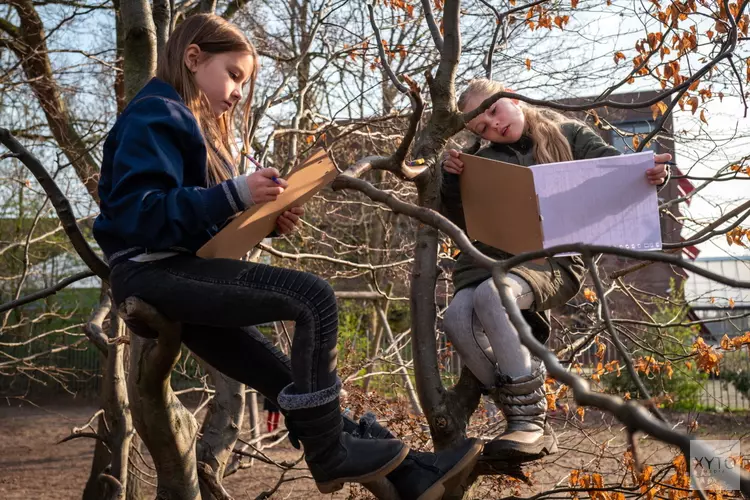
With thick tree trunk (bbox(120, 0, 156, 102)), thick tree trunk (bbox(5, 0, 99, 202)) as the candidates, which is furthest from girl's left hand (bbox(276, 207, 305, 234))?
thick tree trunk (bbox(5, 0, 99, 202))

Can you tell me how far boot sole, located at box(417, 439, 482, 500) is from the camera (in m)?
2.21

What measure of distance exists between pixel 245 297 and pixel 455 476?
33.0 inches

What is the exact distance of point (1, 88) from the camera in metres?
7.39

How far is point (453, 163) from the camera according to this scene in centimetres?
267

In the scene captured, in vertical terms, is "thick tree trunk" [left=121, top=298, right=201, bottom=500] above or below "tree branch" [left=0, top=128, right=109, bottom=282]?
below

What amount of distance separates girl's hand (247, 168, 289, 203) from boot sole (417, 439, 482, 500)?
37.8 inches

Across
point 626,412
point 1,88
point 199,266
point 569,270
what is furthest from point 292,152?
point 626,412

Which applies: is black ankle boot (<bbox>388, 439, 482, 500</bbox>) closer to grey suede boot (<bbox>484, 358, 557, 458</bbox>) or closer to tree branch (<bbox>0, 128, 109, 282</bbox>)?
grey suede boot (<bbox>484, 358, 557, 458</bbox>)

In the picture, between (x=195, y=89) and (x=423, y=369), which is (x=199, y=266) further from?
(x=423, y=369)

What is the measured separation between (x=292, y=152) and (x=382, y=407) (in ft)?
10.4

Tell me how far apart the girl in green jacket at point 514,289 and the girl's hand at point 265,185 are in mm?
794

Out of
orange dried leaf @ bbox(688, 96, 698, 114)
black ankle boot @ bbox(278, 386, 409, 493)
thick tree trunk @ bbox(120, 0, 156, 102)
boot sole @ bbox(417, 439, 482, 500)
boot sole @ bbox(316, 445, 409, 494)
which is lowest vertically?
boot sole @ bbox(417, 439, 482, 500)

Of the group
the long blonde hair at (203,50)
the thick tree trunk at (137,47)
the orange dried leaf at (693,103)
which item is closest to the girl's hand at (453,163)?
the long blonde hair at (203,50)

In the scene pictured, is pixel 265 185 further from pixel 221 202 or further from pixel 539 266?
pixel 539 266
